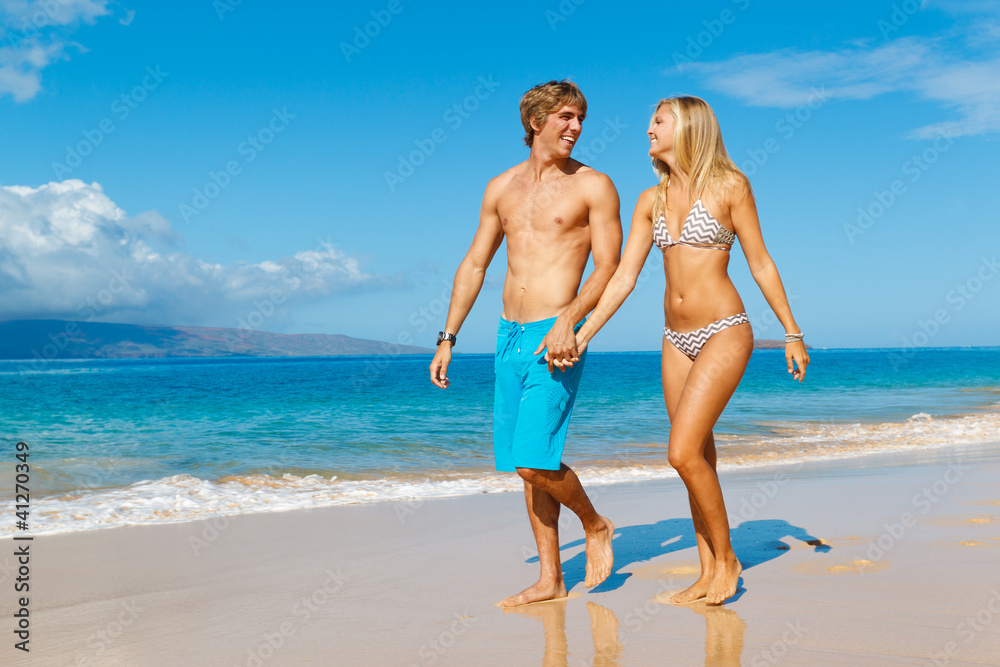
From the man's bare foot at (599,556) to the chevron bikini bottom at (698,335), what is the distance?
0.88 m

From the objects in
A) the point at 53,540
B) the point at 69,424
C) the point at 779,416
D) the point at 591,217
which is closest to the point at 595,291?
the point at 591,217

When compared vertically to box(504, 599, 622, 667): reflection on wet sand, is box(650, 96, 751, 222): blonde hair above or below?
above

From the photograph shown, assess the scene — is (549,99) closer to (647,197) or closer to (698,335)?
(647,197)

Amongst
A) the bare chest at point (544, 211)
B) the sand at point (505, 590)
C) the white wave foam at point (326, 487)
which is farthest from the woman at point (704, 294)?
the white wave foam at point (326, 487)

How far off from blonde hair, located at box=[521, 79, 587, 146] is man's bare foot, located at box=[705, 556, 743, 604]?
2042 millimetres

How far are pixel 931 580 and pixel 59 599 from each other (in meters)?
4.04

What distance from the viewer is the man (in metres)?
3.09

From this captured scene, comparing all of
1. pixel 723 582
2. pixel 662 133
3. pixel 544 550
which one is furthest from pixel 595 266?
pixel 723 582

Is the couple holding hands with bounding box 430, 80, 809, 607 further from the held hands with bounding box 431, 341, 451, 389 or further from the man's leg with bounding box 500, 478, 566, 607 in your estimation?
the held hands with bounding box 431, 341, 451, 389

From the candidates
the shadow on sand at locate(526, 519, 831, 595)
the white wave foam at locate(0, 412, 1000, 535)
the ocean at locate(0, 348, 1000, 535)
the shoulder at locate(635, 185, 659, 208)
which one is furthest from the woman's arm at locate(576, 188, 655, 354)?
the ocean at locate(0, 348, 1000, 535)

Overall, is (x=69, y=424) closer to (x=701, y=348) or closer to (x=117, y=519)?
(x=117, y=519)

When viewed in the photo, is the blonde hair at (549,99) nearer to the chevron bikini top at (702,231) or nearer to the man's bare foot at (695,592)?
the chevron bikini top at (702,231)

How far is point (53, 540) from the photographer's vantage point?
4.96 meters

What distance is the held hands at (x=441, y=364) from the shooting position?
3523 millimetres
